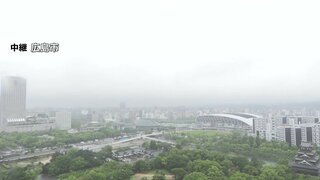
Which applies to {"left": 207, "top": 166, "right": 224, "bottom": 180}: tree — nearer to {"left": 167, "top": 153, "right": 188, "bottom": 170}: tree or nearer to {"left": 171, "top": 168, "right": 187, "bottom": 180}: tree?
{"left": 171, "top": 168, "right": 187, "bottom": 180}: tree

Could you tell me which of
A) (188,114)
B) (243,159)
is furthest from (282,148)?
(188,114)

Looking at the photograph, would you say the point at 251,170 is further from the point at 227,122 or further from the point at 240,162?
the point at 227,122

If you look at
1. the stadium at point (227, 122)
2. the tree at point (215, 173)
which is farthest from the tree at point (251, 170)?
the stadium at point (227, 122)

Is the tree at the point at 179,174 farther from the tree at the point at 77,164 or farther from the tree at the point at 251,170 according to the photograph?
the tree at the point at 77,164

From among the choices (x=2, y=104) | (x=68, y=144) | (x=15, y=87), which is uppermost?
(x=15, y=87)

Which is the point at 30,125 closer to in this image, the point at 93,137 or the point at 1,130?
the point at 1,130

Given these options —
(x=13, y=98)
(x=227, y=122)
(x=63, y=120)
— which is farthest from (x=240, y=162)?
(x=13, y=98)

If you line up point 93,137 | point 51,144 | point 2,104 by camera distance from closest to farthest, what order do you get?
point 51,144
point 93,137
point 2,104

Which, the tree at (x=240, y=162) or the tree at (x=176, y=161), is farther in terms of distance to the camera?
the tree at (x=176, y=161)
